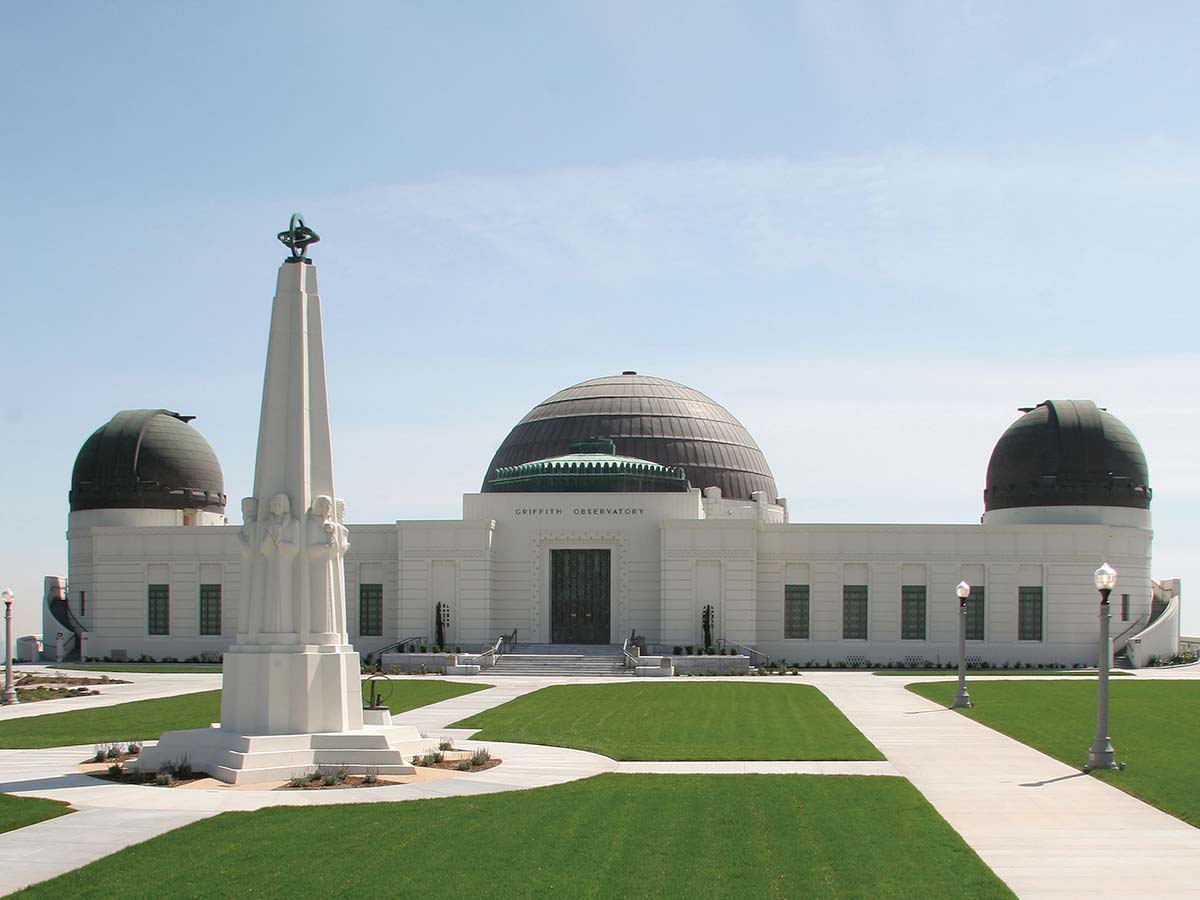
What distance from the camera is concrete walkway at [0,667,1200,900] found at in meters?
13.3

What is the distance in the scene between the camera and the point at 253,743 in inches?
750

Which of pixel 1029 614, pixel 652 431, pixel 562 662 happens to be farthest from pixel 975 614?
pixel 652 431

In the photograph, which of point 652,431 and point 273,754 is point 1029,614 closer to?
point 652,431

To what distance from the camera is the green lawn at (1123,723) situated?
62.6 feet

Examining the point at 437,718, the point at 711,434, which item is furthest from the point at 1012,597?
the point at 437,718

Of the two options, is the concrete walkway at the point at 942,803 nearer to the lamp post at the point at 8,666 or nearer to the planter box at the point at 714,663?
the lamp post at the point at 8,666

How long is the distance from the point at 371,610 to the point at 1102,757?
38744mm

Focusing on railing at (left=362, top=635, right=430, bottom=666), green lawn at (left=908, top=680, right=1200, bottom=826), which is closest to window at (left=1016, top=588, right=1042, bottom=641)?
green lawn at (left=908, top=680, right=1200, bottom=826)

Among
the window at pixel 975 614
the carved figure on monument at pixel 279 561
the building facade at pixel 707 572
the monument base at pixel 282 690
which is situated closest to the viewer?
the monument base at pixel 282 690

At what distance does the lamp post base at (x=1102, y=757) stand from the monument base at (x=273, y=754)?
10540 millimetres

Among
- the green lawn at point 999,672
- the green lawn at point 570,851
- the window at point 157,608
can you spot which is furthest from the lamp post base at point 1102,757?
the window at point 157,608

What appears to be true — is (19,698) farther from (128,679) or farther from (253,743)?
(253,743)

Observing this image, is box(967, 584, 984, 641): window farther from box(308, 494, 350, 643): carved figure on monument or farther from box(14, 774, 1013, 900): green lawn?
box(308, 494, 350, 643): carved figure on monument

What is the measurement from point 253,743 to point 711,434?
48268 millimetres
